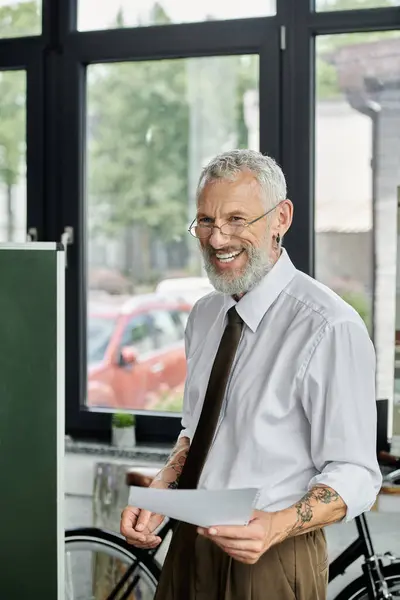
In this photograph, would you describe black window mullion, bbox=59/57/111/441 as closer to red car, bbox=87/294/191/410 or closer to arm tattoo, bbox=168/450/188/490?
red car, bbox=87/294/191/410

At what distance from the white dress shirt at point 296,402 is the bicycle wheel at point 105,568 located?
116 centimetres

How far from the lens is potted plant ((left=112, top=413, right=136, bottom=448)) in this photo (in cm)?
297

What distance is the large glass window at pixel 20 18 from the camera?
3.14 metres

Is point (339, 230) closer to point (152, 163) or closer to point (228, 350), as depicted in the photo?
point (152, 163)

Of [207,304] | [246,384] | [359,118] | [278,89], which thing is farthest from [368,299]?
[246,384]

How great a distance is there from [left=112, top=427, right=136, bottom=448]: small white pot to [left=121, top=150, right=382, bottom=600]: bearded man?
3.73 ft

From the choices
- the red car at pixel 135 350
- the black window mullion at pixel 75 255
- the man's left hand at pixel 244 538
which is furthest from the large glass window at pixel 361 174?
the man's left hand at pixel 244 538

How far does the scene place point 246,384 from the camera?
1.71 metres

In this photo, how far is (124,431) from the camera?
2.98 m

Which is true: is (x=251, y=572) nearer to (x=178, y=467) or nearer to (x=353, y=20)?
(x=178, y=467)

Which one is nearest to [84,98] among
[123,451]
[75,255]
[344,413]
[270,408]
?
[75,255]

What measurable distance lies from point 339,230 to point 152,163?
2.49 feet

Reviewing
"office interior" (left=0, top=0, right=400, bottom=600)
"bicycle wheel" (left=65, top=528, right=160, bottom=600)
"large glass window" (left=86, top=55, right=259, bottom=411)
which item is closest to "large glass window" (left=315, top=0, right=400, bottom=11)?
"office interior" (left=0, top=0, right=400, bottom=600)

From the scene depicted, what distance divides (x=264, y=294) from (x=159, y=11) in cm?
167
